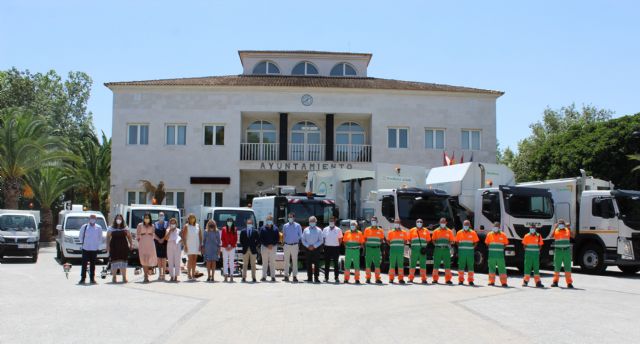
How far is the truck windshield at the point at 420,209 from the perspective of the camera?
21.3 m

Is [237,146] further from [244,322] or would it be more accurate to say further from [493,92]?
[244,322]

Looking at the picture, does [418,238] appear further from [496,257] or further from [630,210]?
[630,210]

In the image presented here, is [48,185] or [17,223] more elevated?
[48,185]

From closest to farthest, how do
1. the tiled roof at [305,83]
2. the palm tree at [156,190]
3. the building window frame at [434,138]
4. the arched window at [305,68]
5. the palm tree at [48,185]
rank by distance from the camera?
the palm tree at [156,190], the tiled roof at [305,83], the building window frame at [434,138], the palm tree at [48,185], the arched window at [305,68]

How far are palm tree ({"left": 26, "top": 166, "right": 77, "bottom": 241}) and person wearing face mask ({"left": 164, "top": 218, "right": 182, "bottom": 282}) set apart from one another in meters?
26.0

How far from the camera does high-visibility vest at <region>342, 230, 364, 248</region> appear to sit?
1834 centimetres

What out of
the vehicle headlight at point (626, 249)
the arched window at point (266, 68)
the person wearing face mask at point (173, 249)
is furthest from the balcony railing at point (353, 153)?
the person wearing face mask at point (173, 249)

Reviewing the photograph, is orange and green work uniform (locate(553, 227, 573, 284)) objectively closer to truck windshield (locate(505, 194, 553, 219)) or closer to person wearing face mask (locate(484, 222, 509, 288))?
person wearing face mask (locate(484, 222, 509, 288))

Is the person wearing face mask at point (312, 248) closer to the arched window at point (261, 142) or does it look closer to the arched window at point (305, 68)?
the arched window at point (261, 142)

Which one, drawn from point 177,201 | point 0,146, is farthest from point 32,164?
point 177,201

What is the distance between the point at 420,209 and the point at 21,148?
2310 centimetres

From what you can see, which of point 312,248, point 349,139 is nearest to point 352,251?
point 312,248

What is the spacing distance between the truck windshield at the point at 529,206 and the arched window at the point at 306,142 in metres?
18.5

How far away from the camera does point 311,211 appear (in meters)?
22.7
